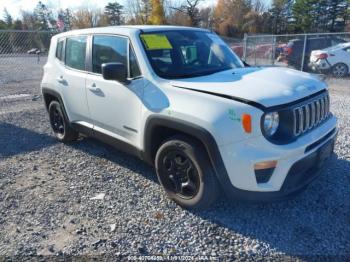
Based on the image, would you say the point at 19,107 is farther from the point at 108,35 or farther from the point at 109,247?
the point at 109,247

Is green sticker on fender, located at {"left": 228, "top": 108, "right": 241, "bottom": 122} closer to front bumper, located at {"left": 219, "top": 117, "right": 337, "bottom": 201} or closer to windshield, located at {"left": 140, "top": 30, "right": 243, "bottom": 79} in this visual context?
front bumper, located at {"left": 219, "top": 117, "right": 337, "bottom": 201}

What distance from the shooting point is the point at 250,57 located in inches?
631

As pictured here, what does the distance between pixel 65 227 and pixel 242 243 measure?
1726mm

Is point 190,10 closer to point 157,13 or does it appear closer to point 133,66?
point 157,13

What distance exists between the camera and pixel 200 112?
2.78m

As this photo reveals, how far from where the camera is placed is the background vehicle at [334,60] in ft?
40.6

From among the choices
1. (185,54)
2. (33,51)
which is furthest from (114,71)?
(33,51)

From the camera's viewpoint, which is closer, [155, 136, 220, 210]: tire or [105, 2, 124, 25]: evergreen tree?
[155, 136, 220, 210]: tire

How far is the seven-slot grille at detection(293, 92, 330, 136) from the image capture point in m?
2.80

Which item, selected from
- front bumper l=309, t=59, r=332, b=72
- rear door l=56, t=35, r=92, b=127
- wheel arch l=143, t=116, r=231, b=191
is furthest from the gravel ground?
front bumper l=309, t=59, r=332, b=72

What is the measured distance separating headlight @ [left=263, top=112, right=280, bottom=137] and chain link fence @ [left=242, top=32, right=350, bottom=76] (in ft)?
37.1

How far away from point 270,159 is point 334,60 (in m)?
11.9

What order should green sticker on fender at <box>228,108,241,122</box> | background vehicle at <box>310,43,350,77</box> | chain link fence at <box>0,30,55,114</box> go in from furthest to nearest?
background vehicle at <box>310,43,350,77</box>, chain link fence at <box>0,30,55,114</box>, green sticker on fender at <box>228,108,241,122</box>

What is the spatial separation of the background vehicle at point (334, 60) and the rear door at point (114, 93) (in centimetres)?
1101
